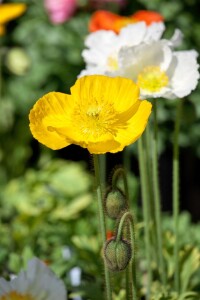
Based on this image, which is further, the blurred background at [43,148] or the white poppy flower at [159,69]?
the blurred background at [43,148]

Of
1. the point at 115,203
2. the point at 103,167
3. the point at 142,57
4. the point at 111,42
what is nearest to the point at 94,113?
the point at 115,203

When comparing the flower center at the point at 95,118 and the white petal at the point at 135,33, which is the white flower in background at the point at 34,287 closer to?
the flower center at the point at 95,118

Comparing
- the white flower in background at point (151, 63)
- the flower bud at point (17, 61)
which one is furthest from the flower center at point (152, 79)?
the flower bud at point (17, 61)

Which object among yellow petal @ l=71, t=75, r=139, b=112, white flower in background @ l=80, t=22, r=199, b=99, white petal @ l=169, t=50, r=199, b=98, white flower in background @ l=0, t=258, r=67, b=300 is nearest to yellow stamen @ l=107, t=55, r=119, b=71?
white flower in background @ l=80, t=22, r=199, b=99

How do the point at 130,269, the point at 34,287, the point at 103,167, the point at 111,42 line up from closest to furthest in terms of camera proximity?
the point at 34,287 < the point at 130,269 < the point at 111,42 < the point at 103,167

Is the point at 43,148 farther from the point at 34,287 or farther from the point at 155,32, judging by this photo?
the point at 34,287

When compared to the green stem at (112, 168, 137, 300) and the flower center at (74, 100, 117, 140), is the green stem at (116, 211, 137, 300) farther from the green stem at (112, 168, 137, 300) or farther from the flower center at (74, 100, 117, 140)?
the flower center at (74, 100, 117, 140)

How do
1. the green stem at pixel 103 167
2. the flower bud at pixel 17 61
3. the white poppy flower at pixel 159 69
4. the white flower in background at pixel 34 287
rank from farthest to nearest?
the flower bud at pixel 17 61 → the green stem at pixel 103 167 → the white poppy flower at pixel 159 69 → the white flower in background at pixel 34 287
